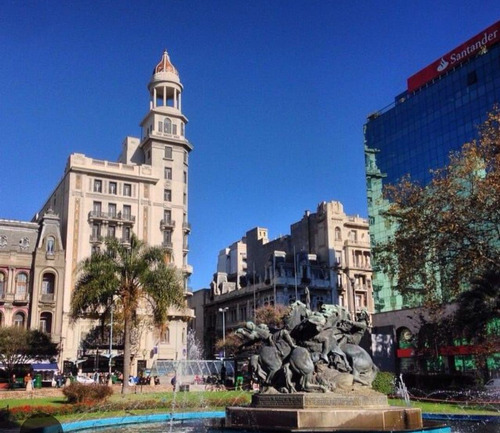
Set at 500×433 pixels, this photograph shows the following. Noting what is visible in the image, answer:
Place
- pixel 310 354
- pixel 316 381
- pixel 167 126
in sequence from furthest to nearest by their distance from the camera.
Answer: pixel 167 126 < pixel 310 354 < pixel 316 381

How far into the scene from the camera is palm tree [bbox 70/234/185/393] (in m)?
38.1

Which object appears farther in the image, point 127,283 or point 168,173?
point 168,173

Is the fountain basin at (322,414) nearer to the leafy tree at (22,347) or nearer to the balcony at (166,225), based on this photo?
the leafy tree at (22,347)

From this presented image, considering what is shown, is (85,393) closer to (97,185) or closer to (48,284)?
(48,284)

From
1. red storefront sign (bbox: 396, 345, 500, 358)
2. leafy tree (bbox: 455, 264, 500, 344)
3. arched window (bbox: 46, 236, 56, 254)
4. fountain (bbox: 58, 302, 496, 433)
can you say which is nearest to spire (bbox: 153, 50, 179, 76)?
arched window (bbox: 46, 236, 56, 254)

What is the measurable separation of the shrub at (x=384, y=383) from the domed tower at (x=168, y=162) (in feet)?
131

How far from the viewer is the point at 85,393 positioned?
26.8 metres

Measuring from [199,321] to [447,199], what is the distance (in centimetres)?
7045

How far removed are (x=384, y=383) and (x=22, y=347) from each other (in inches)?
1205

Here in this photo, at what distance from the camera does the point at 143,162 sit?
7369 cm

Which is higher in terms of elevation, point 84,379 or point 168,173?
point 168,173

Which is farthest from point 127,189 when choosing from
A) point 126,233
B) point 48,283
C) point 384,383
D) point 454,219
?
point 384,383

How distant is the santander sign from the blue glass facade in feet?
2.37

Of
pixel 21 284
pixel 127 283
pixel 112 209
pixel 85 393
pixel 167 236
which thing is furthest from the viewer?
pixel 167 236
